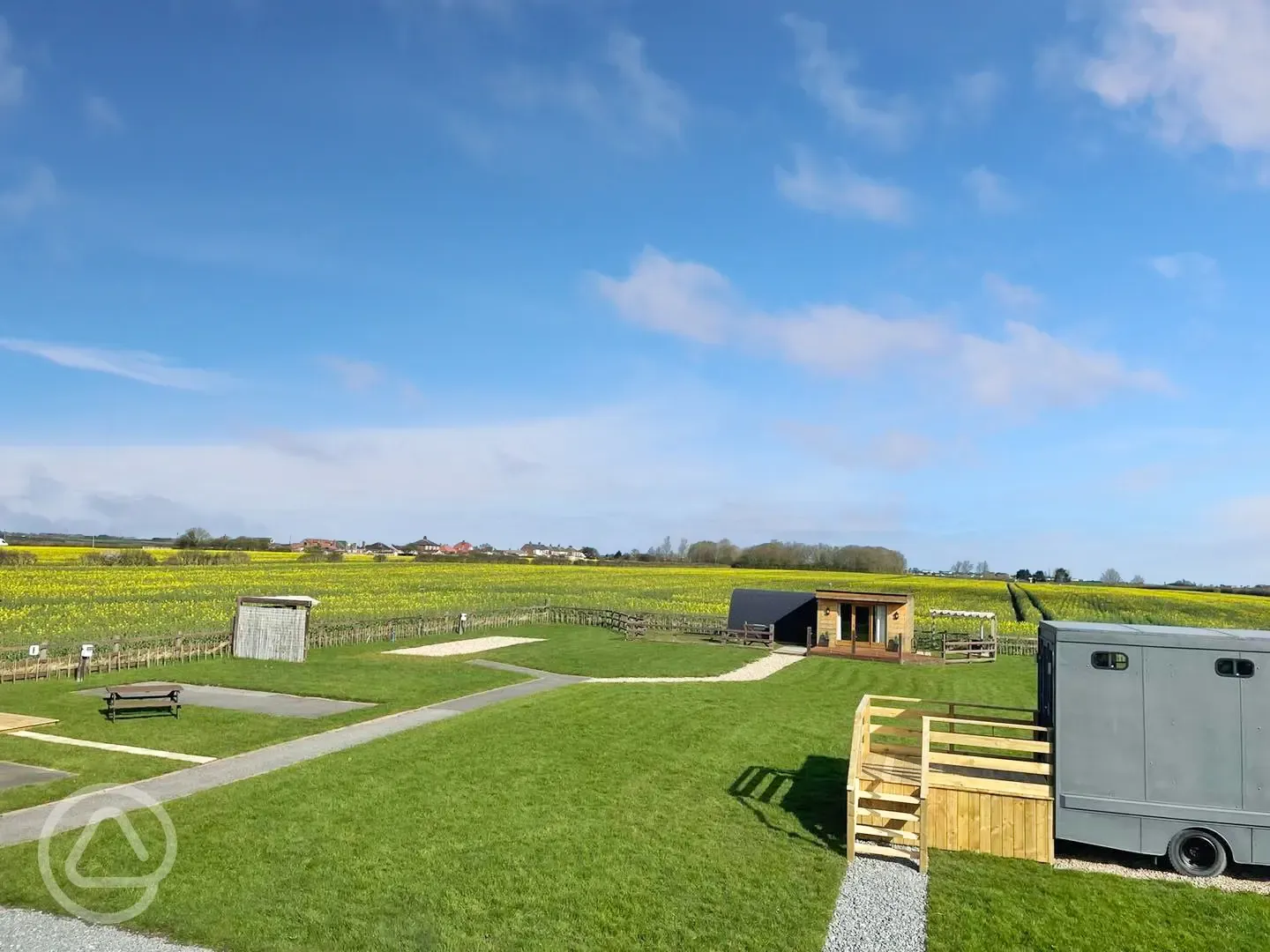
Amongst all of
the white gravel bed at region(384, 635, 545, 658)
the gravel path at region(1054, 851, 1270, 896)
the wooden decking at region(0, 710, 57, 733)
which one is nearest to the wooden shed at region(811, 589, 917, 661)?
the white gravel bed at region(384, 635, 545, 658)

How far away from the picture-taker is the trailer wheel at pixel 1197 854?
11.1 meters

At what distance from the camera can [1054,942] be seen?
30.2ft

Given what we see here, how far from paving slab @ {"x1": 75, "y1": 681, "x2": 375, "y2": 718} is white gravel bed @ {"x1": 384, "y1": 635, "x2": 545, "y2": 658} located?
9.66 m

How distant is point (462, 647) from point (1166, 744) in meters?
29.8

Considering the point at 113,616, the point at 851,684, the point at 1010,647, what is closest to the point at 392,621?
the point at 113,616

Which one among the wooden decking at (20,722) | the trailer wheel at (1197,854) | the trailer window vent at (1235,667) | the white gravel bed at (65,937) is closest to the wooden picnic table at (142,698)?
the wooden decking at (20,722)

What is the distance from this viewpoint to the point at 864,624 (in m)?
38.9

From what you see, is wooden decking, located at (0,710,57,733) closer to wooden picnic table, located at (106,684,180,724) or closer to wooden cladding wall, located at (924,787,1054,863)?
wooden picnic table, located at (106,684,180,724)

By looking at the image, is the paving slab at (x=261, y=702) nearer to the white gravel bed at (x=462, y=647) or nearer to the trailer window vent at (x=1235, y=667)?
the white gravel bed at (x=462, y=647)

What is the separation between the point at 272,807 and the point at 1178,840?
522 inches

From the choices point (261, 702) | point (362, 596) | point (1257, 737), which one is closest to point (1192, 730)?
point (1257, 737)

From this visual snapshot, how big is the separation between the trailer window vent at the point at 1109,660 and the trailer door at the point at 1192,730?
0.93ft

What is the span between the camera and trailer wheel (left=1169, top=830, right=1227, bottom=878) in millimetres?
11094

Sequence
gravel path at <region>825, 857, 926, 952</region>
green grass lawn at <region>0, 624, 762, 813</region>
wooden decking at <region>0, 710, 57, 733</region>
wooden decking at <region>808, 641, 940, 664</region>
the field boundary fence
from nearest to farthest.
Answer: gravel path at <region>825, 857, 926, 952</region>, green grass lawn at <region>0, 624, 762, 813</region>, wooden decking at <region>0, 710, 57, 733</region>, the field boundary fence, wooden decking at <region>808, 641, 940, 664</region>
